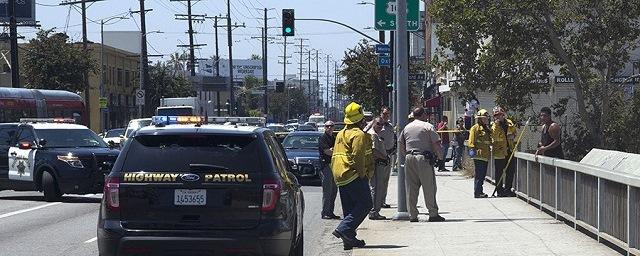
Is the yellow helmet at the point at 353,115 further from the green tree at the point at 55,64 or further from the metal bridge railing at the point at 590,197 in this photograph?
the green tree at the point at 55,64

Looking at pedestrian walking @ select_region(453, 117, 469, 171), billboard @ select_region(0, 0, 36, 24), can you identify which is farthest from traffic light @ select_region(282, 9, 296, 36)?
billboard @ select_region(0, 0, 36, 24)

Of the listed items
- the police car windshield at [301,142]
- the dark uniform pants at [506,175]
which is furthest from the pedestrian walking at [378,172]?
the police car windshield at [301,142]

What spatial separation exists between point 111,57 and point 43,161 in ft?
204

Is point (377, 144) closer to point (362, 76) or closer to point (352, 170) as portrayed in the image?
point (352, 170)

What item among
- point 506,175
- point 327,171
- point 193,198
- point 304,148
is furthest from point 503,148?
point 193,198

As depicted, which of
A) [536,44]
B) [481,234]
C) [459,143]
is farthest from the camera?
[459,143]

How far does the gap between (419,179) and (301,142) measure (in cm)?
1411

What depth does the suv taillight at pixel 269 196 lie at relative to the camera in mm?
10312

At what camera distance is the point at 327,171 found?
18422 millimetres

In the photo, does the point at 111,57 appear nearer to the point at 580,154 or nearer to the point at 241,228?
the point at 580,154

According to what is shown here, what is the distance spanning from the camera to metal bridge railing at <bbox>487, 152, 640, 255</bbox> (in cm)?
1152

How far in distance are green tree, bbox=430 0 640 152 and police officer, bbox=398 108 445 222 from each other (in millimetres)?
8596

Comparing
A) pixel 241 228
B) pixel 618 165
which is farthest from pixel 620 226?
pixel 241 228

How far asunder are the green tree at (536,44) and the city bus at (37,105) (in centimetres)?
1700
